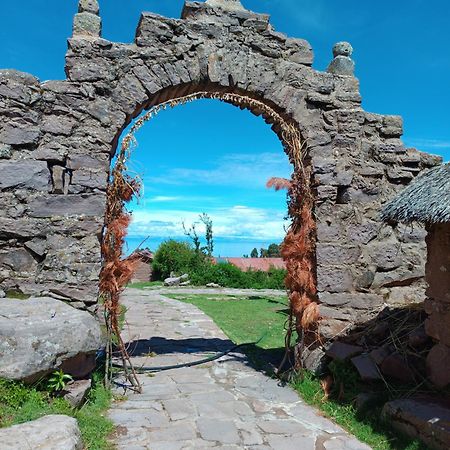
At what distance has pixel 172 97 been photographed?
226 inches

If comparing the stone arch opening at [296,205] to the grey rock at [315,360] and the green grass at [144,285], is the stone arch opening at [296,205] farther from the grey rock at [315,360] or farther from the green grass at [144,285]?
the green grass at [144,285]

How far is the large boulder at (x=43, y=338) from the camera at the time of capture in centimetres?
365

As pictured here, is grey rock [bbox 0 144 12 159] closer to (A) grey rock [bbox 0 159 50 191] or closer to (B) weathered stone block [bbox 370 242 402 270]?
(A) grey rock [bbox 0 159 50 191]

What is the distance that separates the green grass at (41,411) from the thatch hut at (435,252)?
298 cm

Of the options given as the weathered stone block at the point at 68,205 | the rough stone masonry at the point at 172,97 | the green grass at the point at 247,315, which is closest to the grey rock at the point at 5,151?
the rough stone masonry at the point at 172,97

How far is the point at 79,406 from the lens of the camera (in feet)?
13.7

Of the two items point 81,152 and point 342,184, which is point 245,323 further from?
point 81,152

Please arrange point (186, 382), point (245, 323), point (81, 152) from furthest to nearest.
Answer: point (245, 323) < point (186, 382) < point (81, 152)

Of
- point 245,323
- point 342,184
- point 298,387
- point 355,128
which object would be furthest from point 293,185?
point 245,323

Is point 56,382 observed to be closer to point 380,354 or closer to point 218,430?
point 218,430

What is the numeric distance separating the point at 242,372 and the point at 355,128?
3.42 metres

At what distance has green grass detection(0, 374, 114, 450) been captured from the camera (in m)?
3.43

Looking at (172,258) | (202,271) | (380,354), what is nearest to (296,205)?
(380,354)

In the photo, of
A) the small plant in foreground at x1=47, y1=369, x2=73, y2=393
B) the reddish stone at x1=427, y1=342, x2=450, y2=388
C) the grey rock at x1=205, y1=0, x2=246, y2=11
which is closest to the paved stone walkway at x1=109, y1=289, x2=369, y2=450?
the small plant in foreground at x1=47, y1=369, x2=73, y2=393
